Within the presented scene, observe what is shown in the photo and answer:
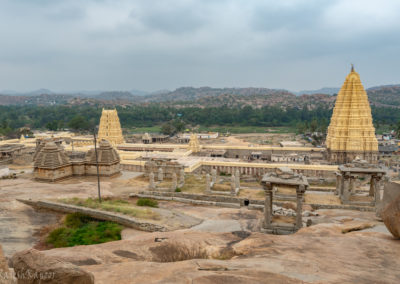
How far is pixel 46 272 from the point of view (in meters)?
6.16

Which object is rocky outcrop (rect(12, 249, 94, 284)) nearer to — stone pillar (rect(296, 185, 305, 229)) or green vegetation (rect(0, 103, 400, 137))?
stone pillar (rect(296, 185, 305, 229))

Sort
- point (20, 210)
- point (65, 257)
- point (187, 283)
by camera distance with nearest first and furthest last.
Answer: point (187, 283) → point (65, 257) → point (20, 210)

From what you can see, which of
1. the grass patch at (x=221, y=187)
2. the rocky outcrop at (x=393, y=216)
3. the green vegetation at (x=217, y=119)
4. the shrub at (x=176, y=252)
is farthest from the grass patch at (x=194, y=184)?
the green vegetation at (x=217, y=119)

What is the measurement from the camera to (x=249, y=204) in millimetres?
22516

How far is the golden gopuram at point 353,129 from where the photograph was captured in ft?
135

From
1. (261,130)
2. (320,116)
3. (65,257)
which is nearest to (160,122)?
(261,130)

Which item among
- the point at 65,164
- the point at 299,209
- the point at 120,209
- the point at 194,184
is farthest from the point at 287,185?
the point at 65,164

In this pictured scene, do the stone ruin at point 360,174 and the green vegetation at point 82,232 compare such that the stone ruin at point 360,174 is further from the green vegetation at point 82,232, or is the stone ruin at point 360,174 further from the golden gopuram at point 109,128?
the golden gopuram at point 109,128

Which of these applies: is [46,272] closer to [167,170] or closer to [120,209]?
[120,209]

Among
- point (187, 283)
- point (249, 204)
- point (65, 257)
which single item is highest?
point (187, 283)

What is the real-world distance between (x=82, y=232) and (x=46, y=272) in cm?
960

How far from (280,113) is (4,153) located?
101200 mm

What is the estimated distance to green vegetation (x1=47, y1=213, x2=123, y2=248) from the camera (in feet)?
45.7

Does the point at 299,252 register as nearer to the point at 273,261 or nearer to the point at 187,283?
the point at 273,261
